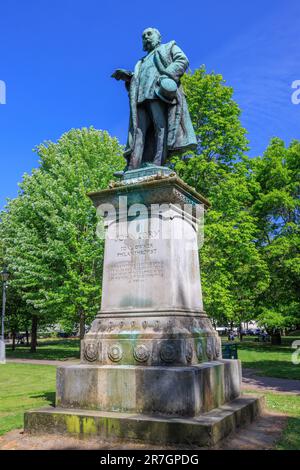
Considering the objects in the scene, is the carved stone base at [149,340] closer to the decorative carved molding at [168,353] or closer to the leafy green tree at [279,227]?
the decorative carved molding at [168,353]

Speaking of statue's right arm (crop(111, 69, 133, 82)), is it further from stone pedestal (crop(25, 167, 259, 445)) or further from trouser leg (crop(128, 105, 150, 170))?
stone pedestal (crop(25, 167, 259, 445))

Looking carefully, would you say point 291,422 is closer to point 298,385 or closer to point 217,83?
point 298,385

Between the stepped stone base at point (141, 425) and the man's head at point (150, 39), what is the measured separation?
22.5 ft

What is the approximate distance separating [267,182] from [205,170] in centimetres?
994

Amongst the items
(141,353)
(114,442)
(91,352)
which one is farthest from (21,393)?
(114,442)

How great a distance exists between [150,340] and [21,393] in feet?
22.8

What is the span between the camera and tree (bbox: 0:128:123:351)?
76.8 ft

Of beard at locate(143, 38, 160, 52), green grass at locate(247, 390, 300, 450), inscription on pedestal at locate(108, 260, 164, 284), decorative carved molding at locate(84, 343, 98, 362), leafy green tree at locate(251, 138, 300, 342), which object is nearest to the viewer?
green grass at locate(247, 390, 300, 450)

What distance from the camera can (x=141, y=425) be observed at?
5711 mm

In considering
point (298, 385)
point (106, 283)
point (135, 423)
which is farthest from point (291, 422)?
point (298, 385)

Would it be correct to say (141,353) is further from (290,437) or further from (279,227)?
(279,227)

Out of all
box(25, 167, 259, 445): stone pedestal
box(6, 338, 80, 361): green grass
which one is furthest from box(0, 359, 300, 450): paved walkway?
box(6, 338, 80, 361): green grass

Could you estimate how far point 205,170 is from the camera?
2412 centimetres

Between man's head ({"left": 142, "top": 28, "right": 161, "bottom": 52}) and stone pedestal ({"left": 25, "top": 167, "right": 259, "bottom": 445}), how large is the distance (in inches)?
112
